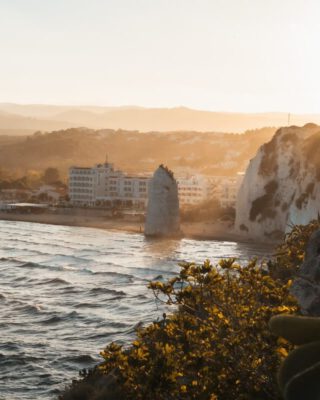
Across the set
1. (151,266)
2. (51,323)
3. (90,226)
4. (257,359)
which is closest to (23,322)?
(51,323)

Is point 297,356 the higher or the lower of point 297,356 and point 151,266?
the higher

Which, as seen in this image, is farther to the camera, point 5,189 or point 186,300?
point 5,189

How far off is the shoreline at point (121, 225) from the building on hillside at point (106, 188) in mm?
14987

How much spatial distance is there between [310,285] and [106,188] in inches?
5508

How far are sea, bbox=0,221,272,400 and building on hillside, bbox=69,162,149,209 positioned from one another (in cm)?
4513

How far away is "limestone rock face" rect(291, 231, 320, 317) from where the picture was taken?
16.9 m

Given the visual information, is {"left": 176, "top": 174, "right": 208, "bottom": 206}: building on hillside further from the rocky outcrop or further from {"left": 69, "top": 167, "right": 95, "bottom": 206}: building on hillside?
the rocky outcrop

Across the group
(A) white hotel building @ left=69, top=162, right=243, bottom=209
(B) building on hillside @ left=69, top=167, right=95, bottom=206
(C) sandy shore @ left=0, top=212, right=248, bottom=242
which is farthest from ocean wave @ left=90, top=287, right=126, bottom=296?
(B) building on hillside @ left=69, top=167, right=95, bottom=206

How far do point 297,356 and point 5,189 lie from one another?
175 meters

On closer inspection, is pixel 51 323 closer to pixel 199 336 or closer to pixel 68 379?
pixel 68 379

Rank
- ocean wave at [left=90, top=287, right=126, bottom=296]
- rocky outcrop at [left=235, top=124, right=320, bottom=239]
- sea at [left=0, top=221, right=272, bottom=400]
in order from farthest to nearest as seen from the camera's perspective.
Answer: rocky outcrop at [left=235, top=124, right=320, bottom=239] → ocean wave at [left=90, top=287, right=126, bottom=296] → sea at [left=0, top=221, right=272, bottom=400]

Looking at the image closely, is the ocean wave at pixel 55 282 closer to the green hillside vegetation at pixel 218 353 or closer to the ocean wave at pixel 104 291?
the ocean wave at pixel 104 291

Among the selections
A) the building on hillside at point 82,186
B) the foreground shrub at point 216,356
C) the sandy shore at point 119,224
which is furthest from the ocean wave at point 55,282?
the building on hillside at point 82,186

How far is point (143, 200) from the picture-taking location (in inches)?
6088
